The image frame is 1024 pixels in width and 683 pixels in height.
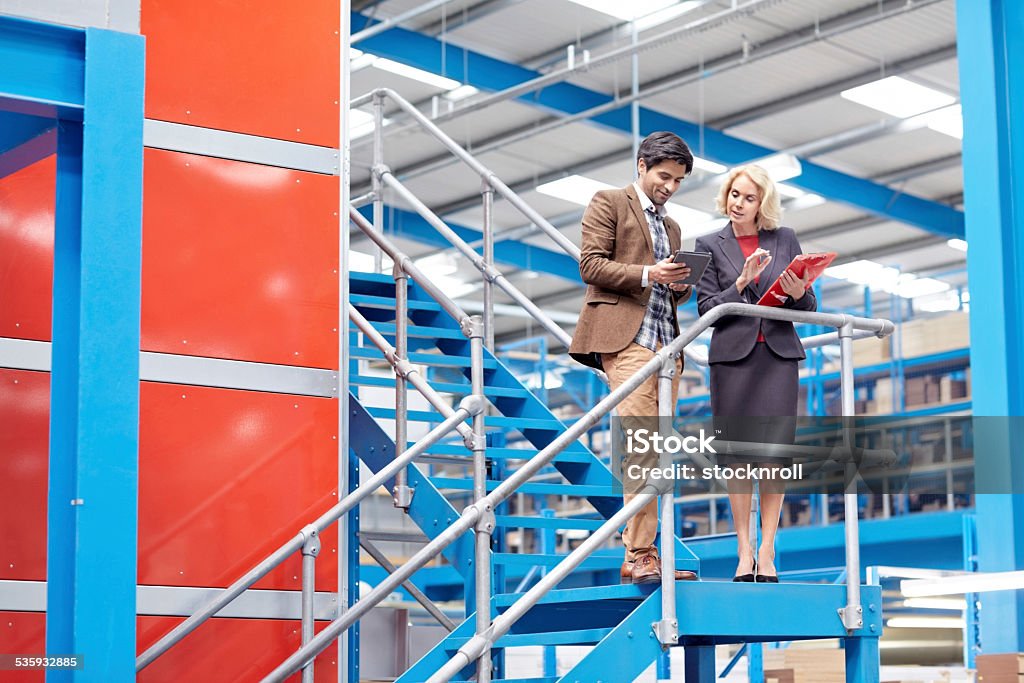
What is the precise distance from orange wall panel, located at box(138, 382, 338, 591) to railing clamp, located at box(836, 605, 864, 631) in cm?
210

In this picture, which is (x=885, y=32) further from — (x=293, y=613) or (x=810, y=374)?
(x=293, y=613)

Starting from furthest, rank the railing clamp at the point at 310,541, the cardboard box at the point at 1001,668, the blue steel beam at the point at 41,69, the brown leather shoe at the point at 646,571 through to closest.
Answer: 1. the cardboard box at the point at 1001,668
2. the railing clamp at the point at 310,541
3. the brown leather shoe at the point at 646,571
4. the blue steel beam at the point at 41,69

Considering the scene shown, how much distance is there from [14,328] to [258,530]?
4.17 ft

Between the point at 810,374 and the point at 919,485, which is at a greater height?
the point at 810,374

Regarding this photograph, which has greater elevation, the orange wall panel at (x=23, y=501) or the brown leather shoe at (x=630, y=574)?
the orange wall panel at (x=23, y=501)

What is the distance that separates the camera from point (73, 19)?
409cm

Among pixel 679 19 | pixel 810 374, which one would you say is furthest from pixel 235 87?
pixel 810 374

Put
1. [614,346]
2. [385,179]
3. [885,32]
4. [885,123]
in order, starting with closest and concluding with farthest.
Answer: [614,346]
[385,179]
[885,32]
[885,123]

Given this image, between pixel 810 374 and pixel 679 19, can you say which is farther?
pixel 810 374

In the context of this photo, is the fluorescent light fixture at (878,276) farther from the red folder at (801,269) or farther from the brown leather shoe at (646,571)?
the brown leather shoe at (646,571)

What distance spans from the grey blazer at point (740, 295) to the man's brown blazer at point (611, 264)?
0.82 feet

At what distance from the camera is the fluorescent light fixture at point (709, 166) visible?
1639 cm

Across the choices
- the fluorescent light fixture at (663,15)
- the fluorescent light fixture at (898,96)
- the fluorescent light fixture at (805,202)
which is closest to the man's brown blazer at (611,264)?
the fluorescent light fixture at (663,15)

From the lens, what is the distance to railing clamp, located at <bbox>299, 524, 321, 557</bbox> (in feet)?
18.1
